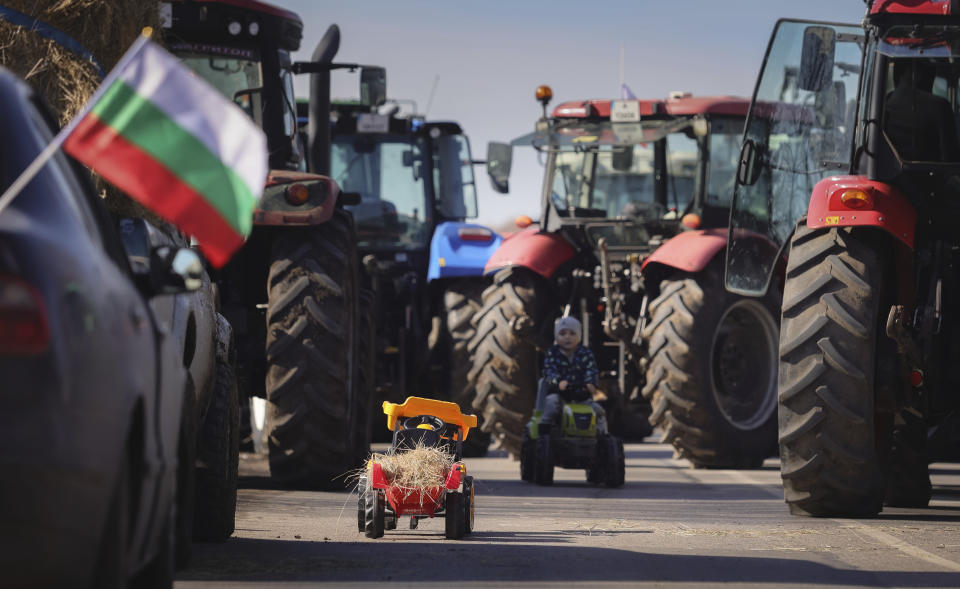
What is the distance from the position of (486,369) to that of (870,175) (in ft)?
19.1

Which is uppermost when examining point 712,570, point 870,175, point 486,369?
point 870,175

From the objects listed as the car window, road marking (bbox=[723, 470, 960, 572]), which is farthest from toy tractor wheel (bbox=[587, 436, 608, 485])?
the car window

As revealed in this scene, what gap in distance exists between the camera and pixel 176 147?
4.89m

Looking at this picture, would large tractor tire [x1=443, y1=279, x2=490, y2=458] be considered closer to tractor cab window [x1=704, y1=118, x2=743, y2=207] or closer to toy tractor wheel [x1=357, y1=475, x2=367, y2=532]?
tractor cab window [x1=704, y1=118, x2=743, y2=207]

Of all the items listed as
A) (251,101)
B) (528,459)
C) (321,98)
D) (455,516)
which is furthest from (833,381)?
(251,101)

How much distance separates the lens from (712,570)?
6926 mm

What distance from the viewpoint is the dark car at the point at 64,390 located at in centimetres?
388

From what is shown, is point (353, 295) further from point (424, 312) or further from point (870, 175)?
point (424, 312)

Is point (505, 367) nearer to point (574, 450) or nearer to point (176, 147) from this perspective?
point (574, 450)

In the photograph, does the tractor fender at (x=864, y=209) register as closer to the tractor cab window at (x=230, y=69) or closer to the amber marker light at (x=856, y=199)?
the amber marker light at (x=856, y=199)

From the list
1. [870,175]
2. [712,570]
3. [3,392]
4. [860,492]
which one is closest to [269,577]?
[712,570]

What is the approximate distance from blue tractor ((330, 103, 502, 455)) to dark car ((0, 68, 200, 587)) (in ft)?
32.0

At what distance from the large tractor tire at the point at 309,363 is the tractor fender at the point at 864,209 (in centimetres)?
307

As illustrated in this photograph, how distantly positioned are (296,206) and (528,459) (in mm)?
2808
